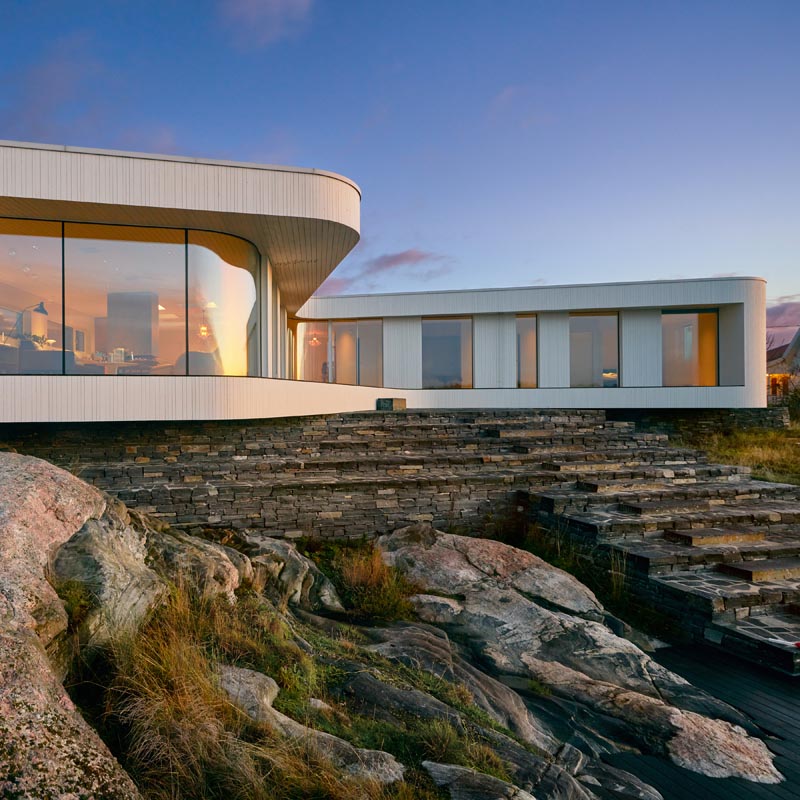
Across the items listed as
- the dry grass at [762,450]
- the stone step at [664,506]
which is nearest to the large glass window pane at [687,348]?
the dry grass at [762,450]

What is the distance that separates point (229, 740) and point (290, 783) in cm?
34

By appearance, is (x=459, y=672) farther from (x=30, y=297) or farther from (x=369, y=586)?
(x=30, y=297)

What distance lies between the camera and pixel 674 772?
341cm

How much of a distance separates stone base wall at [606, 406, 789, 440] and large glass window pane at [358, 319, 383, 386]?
797 centimetres

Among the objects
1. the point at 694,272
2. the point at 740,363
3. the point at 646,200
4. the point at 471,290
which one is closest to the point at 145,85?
the point at 471,290

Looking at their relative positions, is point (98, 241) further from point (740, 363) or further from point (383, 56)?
point (740, 363)

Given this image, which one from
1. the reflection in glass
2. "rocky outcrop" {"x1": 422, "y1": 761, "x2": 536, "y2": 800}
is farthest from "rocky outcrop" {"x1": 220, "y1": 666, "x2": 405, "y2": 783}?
the reflection in glass

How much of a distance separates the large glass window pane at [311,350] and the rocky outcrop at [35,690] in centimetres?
1507

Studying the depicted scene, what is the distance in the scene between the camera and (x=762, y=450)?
13.6 meters

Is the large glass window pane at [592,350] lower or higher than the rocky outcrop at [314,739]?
higher

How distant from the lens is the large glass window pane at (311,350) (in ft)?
59.9

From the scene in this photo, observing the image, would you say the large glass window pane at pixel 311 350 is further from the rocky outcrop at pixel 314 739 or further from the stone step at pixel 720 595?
the rocky outcrop at pixel 314 739

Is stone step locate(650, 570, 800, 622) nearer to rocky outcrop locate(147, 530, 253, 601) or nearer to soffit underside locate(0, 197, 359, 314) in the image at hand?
rocky outcrop locate(147, 530, 253, 601)

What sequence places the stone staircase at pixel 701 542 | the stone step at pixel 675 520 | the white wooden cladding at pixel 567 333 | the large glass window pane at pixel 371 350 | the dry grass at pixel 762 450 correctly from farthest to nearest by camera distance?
the large glass window pane at pixel 371 350 < the white wooden cladding at pixel 567 333 < the dry grass at pixel 762 450 < the stone step at pixel 675 520 < the stone staircase at pixel 701 542
